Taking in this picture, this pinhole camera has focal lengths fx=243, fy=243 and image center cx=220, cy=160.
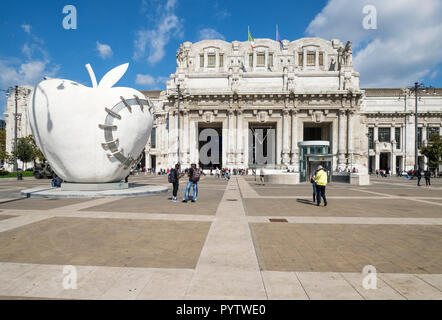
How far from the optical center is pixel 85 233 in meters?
5.95

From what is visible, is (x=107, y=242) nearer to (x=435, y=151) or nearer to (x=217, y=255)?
(x=217, y=255)

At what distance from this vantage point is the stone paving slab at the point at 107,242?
432cm

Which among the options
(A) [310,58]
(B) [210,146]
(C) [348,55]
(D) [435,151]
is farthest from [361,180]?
(A) [310,58]

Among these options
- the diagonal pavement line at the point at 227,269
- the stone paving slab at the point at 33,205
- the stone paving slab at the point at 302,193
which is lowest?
the stone paving slab at the point at 302,193

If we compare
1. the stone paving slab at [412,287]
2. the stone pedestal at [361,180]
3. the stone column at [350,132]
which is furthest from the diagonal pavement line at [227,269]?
the stone column at [350,132]

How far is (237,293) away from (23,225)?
6576 millimetres

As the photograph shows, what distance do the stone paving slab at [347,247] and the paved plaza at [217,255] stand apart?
0.8 inches

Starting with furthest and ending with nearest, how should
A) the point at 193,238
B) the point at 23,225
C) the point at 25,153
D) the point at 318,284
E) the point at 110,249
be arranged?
1. the point at 25,153
2. the point at 23,225
3. the point at 193,238
4. the point at 110,249
5. the point at 318,284

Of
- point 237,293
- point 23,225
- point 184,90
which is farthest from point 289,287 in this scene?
point 184,90

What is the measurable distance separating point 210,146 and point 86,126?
4353 cm

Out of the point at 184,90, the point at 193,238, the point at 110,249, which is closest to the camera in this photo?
the point at 110,249

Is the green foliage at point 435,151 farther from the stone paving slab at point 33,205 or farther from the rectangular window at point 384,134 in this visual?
the stone paving slab at point 33,205

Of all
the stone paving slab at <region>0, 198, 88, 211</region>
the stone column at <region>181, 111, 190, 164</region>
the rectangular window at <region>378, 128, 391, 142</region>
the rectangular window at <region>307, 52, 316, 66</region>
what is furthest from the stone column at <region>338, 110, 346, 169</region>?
the stone paving slab at <region>0, 198, 88, 211</region>

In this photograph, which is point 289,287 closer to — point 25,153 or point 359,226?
point 359,226
